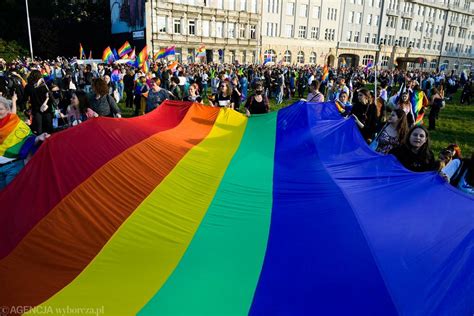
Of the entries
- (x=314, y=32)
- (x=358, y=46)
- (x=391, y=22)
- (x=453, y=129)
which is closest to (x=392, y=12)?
(x=391, y=22)

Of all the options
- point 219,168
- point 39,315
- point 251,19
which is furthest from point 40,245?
point 251,19

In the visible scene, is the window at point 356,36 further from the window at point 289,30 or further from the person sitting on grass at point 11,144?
the person sitting on grass at point 11,144

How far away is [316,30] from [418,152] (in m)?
53.5

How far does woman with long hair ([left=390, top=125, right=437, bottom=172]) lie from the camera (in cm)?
427

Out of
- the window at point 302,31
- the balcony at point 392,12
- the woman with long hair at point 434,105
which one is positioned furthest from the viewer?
the balcony at point 392,12

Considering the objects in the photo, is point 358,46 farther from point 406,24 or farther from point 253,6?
point 253,6

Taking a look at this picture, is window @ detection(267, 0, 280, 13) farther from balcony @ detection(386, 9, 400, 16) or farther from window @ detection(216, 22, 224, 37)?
balcony @ detection(386, 9, 400, 16)

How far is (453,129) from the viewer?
12242 mm

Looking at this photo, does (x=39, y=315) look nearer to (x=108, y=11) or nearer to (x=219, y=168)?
(x=219, y=168)

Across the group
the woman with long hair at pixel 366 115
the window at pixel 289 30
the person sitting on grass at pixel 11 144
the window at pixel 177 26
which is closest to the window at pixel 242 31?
the window at pixel 289 30

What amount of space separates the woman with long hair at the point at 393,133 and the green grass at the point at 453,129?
13.6 ft

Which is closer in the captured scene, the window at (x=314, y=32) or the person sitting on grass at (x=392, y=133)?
the person sitting on grass at (x=392, y=133)

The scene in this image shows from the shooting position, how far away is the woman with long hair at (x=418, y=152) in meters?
4.27

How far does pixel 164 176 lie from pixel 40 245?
1371 mm
